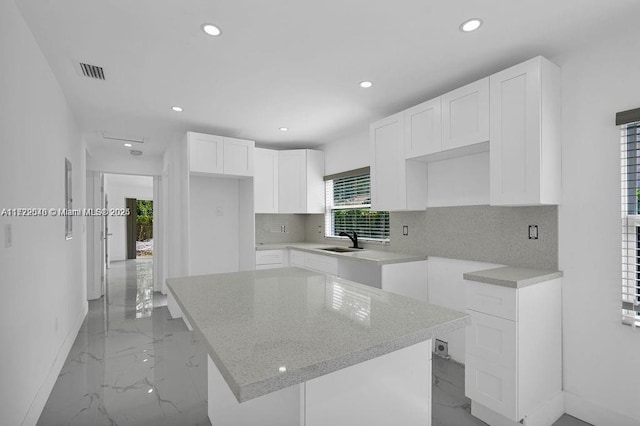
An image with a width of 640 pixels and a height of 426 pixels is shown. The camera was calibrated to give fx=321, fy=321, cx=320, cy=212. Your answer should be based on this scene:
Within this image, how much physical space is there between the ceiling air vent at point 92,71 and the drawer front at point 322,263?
2692mm

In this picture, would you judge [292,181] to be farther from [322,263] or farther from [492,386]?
[492,386]

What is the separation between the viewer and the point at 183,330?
373 cm

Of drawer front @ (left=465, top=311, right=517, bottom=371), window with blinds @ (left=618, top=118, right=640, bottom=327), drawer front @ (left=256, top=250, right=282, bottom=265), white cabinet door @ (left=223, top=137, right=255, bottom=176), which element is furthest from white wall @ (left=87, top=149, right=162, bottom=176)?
window with blinds @ (left=618, top=118, right=640, bottom=327)

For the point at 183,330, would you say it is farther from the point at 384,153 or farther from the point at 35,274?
the point at 384,153

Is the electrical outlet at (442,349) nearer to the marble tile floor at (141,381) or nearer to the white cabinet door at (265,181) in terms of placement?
the marble tile floor at (141,381)

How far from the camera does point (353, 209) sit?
14.2 feet

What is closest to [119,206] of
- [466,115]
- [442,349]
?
[442,349]

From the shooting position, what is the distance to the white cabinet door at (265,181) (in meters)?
4.46

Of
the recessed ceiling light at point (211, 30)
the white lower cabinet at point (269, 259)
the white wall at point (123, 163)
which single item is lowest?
the white lower cabinet at point (269, 259)

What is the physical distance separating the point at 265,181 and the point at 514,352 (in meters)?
3.48

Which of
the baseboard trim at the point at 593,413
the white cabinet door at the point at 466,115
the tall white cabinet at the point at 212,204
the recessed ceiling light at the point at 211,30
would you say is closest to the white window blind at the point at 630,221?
the baseboard trim at the point at 593,413

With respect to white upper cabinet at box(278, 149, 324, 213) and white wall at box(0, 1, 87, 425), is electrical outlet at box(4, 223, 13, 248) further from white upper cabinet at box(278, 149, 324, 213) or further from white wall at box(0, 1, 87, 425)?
white upper cabinet at box(278, 149, 324, 213)

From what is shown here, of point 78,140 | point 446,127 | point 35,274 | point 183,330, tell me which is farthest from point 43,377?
point 446,127

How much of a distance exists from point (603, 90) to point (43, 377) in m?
4.23
